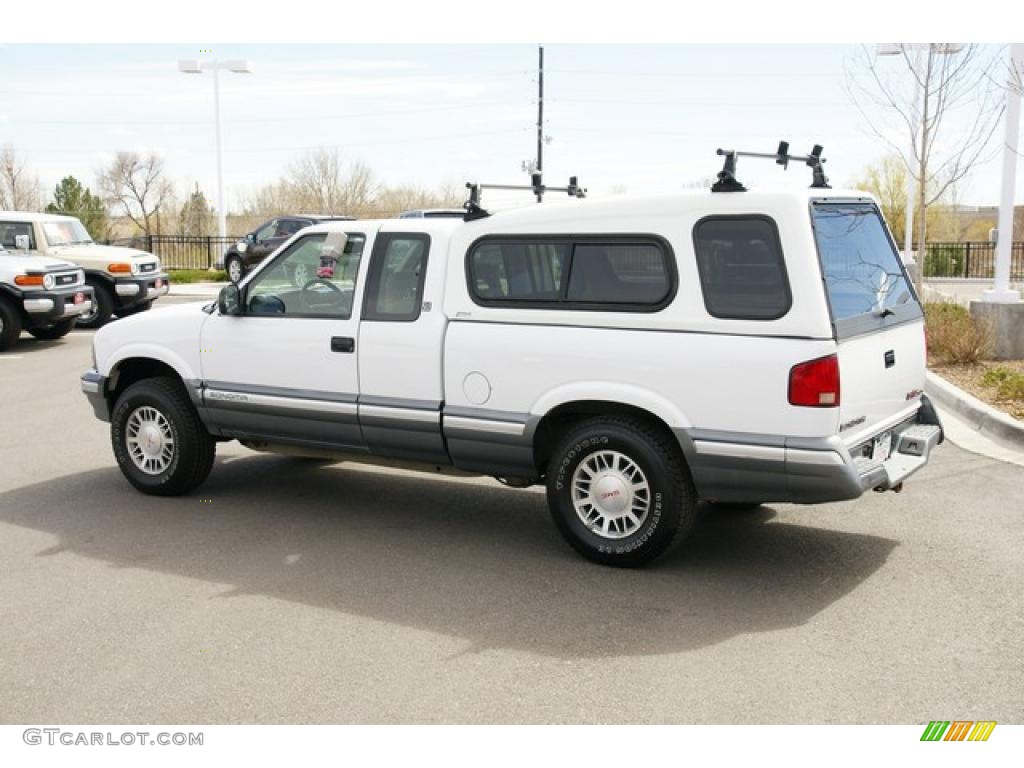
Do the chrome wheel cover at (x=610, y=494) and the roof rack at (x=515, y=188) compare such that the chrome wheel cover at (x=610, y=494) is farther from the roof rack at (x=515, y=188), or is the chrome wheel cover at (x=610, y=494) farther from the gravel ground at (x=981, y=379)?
the gravel ground at (x=981, y=379)

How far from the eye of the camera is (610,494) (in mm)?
5977

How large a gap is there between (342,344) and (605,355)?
1805 mm

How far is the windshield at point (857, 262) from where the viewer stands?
220 inches

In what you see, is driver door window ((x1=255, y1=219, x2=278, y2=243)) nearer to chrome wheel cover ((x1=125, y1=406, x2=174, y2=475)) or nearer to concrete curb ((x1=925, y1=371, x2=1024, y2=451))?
concrete curb ((x1=925, y1=371, x2=1024, y2=451))

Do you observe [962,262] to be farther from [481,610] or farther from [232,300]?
[481,610]

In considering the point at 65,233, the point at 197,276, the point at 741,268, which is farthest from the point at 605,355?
the point at 197,276

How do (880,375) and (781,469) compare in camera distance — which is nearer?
(781,469)

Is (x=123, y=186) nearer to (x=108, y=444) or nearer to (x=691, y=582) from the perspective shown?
(x=108, y=444)

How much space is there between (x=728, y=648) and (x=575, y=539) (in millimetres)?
1360

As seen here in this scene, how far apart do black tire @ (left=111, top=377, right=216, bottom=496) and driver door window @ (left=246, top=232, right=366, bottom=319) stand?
0.92 m

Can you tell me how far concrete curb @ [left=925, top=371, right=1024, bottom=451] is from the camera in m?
8.98

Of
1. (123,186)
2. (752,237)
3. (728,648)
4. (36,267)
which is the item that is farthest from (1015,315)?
(123,186)
